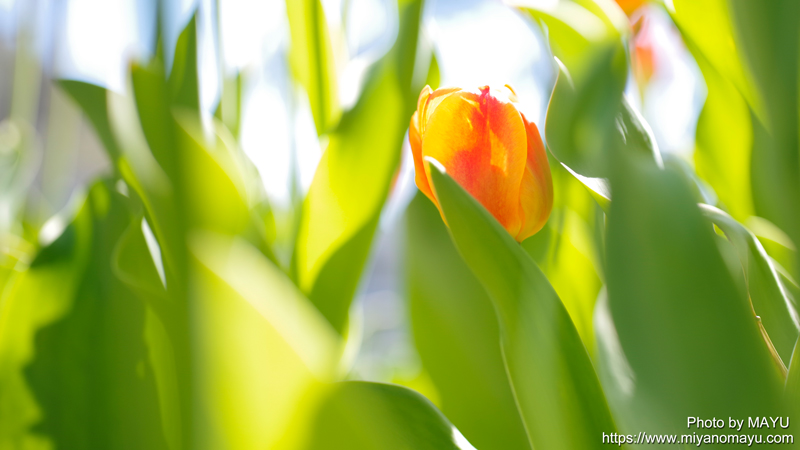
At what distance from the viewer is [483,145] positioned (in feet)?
0.67

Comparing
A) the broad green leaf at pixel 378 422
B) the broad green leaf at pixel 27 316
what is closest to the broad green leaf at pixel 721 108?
the broad green leaf at pixel 378 422

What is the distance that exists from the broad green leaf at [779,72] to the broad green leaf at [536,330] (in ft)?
0.23

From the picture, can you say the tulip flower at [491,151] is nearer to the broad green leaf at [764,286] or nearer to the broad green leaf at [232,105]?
the broad green leaf at [764,286]

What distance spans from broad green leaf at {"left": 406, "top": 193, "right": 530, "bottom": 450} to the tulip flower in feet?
0.28

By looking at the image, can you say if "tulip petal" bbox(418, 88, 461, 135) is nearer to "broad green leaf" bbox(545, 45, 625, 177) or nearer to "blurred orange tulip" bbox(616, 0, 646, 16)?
"broad green leaf" bbox(545, 45, 625, 177)

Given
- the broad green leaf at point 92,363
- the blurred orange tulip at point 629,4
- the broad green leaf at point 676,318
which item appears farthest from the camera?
the blurred orange tulip at point 629,4

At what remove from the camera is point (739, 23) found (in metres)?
0.16

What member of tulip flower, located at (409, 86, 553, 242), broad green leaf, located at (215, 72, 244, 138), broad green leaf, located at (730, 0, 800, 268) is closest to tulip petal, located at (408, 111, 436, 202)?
tulip flower, located at (409, 86, 553, 242)

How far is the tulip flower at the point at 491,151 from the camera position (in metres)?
0.20

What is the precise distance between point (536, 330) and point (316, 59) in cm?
27

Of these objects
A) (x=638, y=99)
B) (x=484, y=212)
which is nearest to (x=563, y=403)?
(x=484, y=212)

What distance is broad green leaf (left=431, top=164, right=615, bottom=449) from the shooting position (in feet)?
→ 0.48

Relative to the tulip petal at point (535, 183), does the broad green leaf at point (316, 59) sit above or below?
above

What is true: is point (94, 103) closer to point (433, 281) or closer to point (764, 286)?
point (433, 281)
